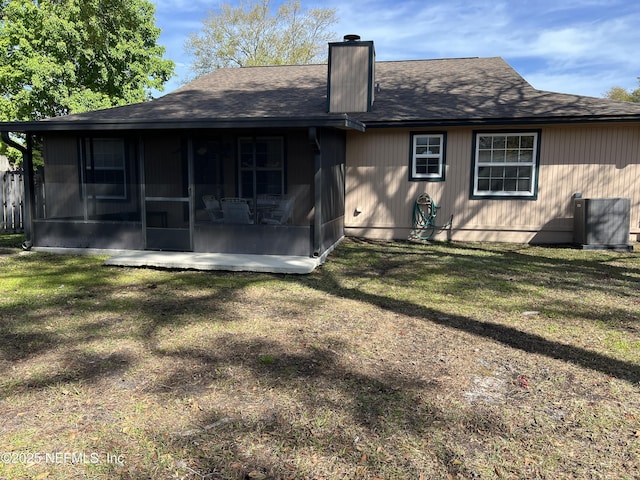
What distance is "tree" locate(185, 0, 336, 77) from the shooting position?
2967 cm

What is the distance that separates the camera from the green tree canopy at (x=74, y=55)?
17797 mm

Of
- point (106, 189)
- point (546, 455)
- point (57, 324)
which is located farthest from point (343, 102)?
point (546, 455)

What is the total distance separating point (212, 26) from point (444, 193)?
1005 inches

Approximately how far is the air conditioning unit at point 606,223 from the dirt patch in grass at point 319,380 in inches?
120

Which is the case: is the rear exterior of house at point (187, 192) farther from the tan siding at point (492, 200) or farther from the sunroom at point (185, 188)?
the tan siding at point (492, 200)

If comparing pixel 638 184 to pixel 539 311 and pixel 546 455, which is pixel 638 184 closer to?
pixel 539 311

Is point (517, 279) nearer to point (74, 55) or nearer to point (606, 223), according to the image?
point (606, 223)

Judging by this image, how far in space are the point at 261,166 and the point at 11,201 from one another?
24.0 ft

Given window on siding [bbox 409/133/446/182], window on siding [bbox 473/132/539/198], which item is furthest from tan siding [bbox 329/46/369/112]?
window on siding [bbox 473/132/539/198]

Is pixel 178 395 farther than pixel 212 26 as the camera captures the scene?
No

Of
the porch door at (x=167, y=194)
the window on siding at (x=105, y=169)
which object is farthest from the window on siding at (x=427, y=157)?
the window on siding at (x=105, y=169)

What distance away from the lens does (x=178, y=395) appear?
320 centimetres

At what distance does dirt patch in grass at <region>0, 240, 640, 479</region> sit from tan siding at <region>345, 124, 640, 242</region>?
149 inches

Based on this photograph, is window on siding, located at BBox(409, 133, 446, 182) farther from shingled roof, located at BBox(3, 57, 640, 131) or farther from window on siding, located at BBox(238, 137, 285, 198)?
A: window on siding, located at BBox(238, 137, 285, 198)
